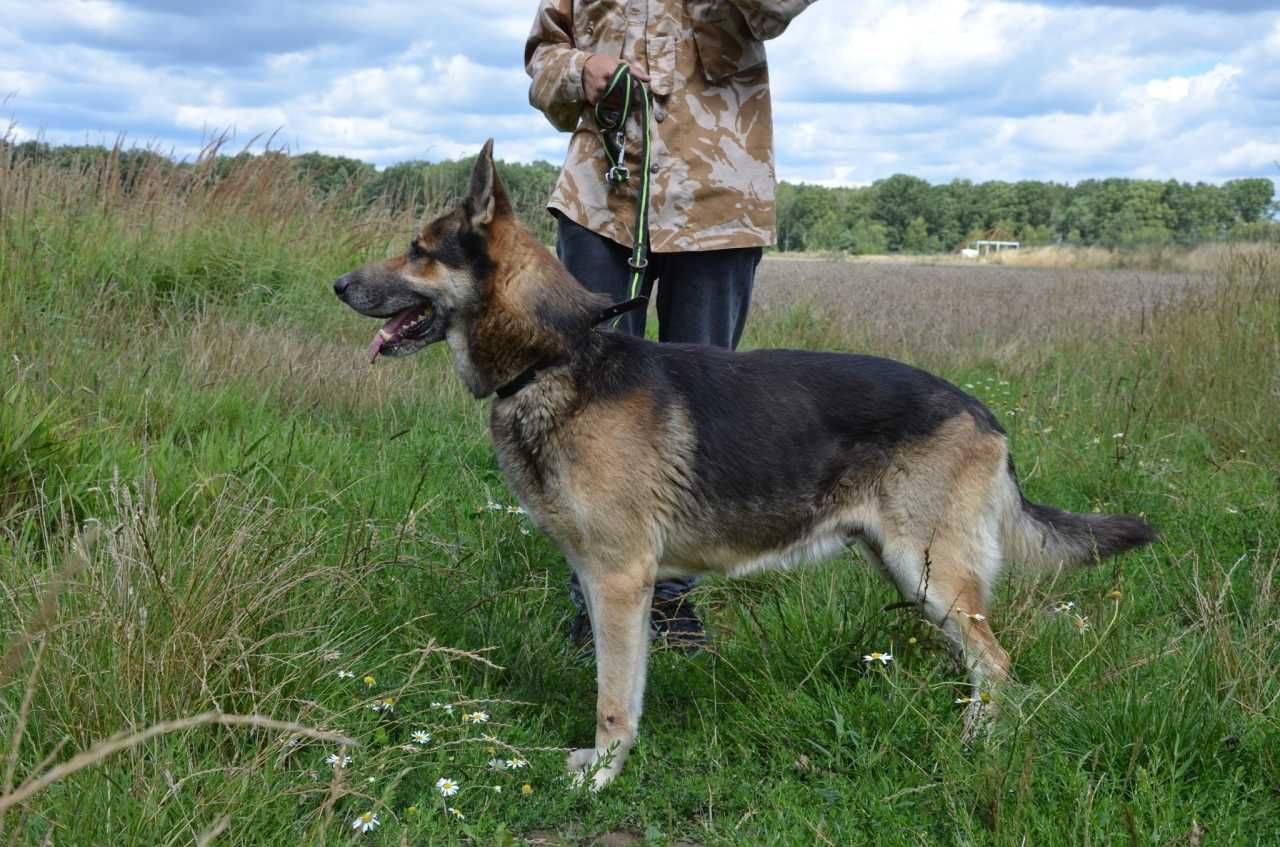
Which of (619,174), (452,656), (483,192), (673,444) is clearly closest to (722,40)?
(619,174)

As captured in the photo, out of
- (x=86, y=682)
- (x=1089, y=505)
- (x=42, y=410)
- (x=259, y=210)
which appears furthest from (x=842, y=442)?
(x=259, y=210)

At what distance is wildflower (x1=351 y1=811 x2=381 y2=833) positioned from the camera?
2418 mm

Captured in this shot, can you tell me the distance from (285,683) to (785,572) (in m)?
2.18

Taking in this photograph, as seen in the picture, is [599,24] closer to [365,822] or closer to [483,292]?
[483,292]

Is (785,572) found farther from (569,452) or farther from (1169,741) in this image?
(1169,741)

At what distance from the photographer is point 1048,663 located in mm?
3383

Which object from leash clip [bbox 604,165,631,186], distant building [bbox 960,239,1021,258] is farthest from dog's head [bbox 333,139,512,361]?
distant building [bbox 960,239,1021,258]

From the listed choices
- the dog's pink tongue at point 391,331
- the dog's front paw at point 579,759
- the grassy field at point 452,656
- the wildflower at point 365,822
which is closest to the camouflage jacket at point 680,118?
the dog's pink tongue at point 391,331

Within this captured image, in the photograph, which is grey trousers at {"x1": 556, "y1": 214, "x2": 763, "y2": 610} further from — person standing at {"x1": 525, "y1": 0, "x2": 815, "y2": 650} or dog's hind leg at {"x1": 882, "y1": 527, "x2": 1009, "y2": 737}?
dog's hind leg at {"x1": 882, "y1": 527, "x2": 1009, "y2": 737}

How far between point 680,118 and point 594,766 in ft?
7.51

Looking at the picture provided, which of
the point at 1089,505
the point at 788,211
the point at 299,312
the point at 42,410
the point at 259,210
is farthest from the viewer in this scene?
the point at 788,211

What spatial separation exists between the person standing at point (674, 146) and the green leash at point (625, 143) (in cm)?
4

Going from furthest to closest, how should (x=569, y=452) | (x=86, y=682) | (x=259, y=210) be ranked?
(x=259, y=210), (x=569, y=452), (x=86, y=682)

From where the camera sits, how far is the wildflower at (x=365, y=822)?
7.93ft
